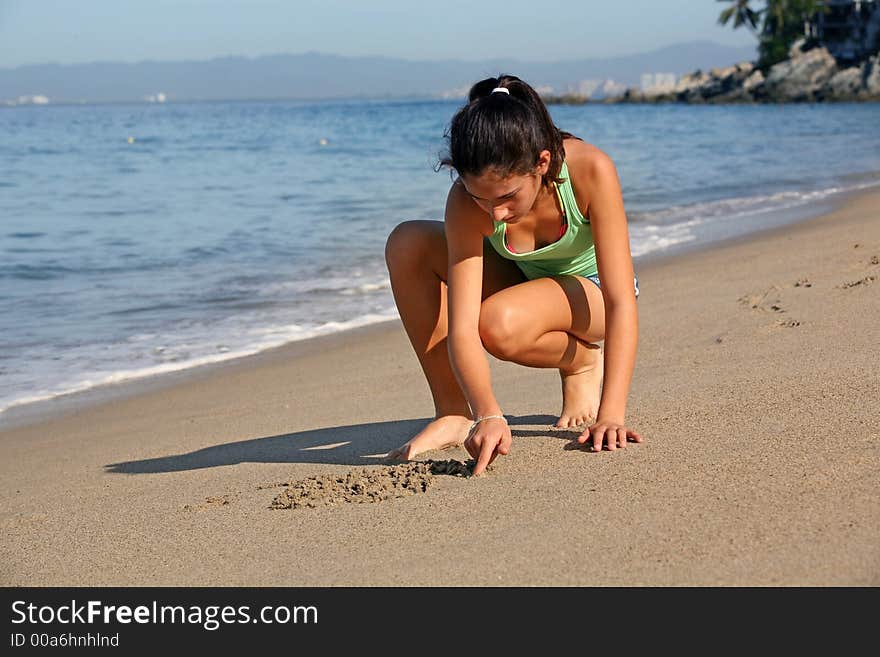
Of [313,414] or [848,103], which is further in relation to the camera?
[848,103]

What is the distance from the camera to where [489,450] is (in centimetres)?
263

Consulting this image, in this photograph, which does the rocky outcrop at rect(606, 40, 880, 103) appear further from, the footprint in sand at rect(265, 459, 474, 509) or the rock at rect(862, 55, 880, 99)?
the footprint in sand at rect(265, 459, 474, 509)

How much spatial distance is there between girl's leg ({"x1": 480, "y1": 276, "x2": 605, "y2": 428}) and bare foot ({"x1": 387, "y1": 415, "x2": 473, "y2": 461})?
0.99 ft

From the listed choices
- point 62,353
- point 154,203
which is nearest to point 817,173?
point 154,203

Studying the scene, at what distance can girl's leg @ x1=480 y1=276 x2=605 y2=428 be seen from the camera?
288cm

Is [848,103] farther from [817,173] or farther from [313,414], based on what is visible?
[313,414]

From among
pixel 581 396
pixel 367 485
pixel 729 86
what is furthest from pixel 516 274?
pixel 729 86

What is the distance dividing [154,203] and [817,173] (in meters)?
8.95

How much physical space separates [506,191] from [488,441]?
25.4 inches

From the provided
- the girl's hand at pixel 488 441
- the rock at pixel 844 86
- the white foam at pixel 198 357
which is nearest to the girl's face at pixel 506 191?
the girl's hand at pixel 488 441

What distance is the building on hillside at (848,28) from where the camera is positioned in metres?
61.3

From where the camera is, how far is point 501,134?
2494mm

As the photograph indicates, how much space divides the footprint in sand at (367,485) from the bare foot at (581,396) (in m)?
0.53
